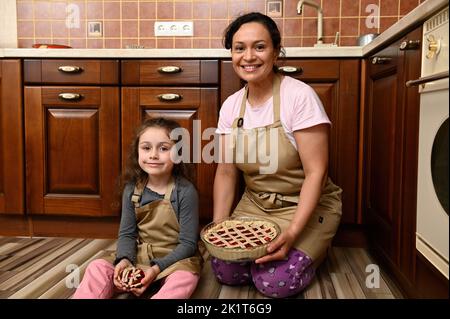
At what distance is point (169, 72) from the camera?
6.06 ft

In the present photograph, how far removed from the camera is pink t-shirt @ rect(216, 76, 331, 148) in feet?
4.61

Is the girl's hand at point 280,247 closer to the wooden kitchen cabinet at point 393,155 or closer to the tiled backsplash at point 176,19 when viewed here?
the wooden kitchen cabinet at point 393,155

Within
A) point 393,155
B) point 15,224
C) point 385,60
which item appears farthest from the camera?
point 15,224

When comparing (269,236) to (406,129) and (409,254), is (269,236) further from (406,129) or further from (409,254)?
(406,129)

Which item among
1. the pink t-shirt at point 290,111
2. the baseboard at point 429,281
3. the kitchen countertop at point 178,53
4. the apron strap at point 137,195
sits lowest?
the baseboard at point 429,281

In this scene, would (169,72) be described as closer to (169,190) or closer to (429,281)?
(169,190)

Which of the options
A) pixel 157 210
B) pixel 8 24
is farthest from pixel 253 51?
pixel 8 24

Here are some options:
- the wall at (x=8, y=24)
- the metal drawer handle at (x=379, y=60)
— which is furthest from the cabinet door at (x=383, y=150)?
→ the wall at (x=8, y=24)

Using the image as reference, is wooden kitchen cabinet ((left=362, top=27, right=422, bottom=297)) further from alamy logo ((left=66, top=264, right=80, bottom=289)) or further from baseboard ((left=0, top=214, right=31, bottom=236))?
baseboard ((left=0, top=214, right=31, bottom=236))

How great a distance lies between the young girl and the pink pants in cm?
2

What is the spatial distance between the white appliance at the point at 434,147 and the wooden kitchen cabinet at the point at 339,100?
59cm

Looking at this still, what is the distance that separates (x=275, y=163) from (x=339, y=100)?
482 mm

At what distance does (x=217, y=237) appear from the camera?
1.39 meters

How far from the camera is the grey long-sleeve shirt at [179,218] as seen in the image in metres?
1.43
